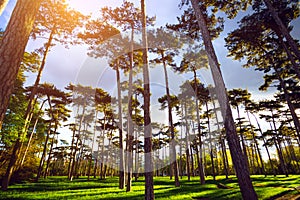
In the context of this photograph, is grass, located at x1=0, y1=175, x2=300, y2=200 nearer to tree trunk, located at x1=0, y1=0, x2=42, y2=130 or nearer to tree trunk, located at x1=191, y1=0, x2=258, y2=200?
tree trunk, located at x1=191, y1=0, x2=258, y2=200

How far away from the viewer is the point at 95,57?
593 inches

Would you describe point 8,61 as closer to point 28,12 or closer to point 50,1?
point 28,12

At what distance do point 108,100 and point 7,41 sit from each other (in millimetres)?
18548

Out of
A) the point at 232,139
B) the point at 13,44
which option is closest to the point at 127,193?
the point at 232,139

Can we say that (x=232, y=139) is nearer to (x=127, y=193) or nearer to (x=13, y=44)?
(x=13, y=44)

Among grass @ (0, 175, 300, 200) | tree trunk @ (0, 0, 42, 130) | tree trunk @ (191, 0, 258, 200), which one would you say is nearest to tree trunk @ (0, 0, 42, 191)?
tree trunk @ (0, 0, 42, 130)

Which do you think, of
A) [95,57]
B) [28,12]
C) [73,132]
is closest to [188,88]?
[95,57]

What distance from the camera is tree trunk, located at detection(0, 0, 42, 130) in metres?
2.52

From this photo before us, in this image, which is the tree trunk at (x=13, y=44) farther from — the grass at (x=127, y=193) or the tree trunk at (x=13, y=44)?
the grass at (x=127, y=193)

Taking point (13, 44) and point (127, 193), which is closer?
point (13, 44)

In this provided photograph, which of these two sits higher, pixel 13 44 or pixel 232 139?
pixel 13 44

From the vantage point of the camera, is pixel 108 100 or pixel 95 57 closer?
pixel 95 57

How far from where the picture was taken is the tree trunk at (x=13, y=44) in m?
2.52

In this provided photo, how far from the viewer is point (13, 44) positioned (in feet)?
9.09
